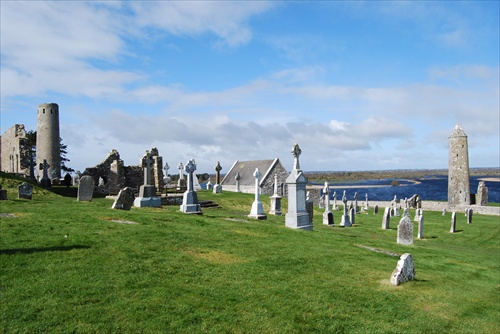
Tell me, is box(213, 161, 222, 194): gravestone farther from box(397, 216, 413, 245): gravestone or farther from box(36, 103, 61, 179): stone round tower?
box(36, 103, 61, 179): stone round tower

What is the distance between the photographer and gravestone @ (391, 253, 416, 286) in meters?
9.35

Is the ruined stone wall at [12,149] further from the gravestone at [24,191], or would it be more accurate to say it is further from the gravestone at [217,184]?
the gravestone at [24,191]

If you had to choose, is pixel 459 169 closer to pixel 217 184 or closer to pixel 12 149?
pixel 217 184

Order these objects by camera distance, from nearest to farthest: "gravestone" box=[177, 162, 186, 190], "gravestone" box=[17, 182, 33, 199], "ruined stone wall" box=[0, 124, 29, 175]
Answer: "gravestone" box=[17, 182, 33, 199]
"gravestone" box=[177, 162, 186, 190]
"ruined stone wall" box=[0, 124, 29, 175]

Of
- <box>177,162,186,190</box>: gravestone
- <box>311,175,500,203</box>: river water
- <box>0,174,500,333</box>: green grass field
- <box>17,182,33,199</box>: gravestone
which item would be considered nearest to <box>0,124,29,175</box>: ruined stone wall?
<box>177,162,186,190</box>: gravestone

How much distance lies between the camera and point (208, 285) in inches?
306

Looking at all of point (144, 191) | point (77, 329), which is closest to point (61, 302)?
point (77, 329)

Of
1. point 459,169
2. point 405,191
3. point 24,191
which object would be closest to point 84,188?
point 24,191

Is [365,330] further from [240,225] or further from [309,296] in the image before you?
[240,225]

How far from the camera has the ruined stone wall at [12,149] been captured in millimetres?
42500

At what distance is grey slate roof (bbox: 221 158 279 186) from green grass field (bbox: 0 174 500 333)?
34.5 m

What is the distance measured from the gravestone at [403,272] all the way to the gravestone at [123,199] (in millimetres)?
11409

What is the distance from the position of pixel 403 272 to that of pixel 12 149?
47713mm

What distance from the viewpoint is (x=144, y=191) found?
19625mm
